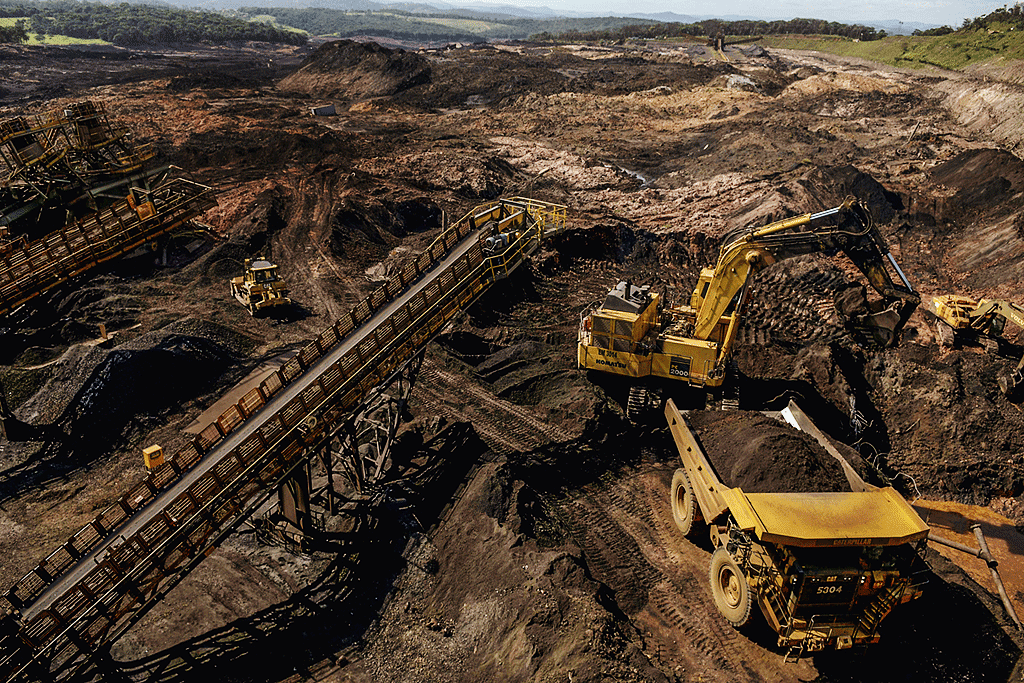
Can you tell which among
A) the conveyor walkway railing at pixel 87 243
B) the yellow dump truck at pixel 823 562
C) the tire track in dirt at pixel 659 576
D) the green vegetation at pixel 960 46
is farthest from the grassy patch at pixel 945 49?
the conveyor walkway railing at pixel 87 243

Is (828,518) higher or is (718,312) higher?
(718,312)

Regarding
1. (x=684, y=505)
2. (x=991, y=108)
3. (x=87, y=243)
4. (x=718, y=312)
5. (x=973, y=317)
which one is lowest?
(x=684, y=505)

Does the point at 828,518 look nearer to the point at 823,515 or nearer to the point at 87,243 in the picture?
the point at 823,515

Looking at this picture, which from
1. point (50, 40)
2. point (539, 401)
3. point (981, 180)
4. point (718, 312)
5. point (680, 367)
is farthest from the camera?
point (50, 40)

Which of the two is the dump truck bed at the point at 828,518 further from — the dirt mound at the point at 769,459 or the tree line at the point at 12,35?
the tree line at the point at 12,35

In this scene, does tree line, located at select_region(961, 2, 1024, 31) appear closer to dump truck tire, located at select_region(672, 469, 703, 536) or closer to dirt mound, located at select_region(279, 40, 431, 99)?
dirt mound, located at select_region(279, 40, 431, 99)

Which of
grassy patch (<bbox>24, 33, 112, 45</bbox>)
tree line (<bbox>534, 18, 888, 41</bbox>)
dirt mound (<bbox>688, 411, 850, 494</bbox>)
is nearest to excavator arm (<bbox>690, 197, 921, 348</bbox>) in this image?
dirt mound (<bbox>688, 411, 850, 494</bbox>)

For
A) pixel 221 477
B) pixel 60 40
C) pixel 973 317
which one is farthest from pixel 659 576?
pixel 60 40

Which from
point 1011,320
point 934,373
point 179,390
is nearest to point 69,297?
point 179,390
